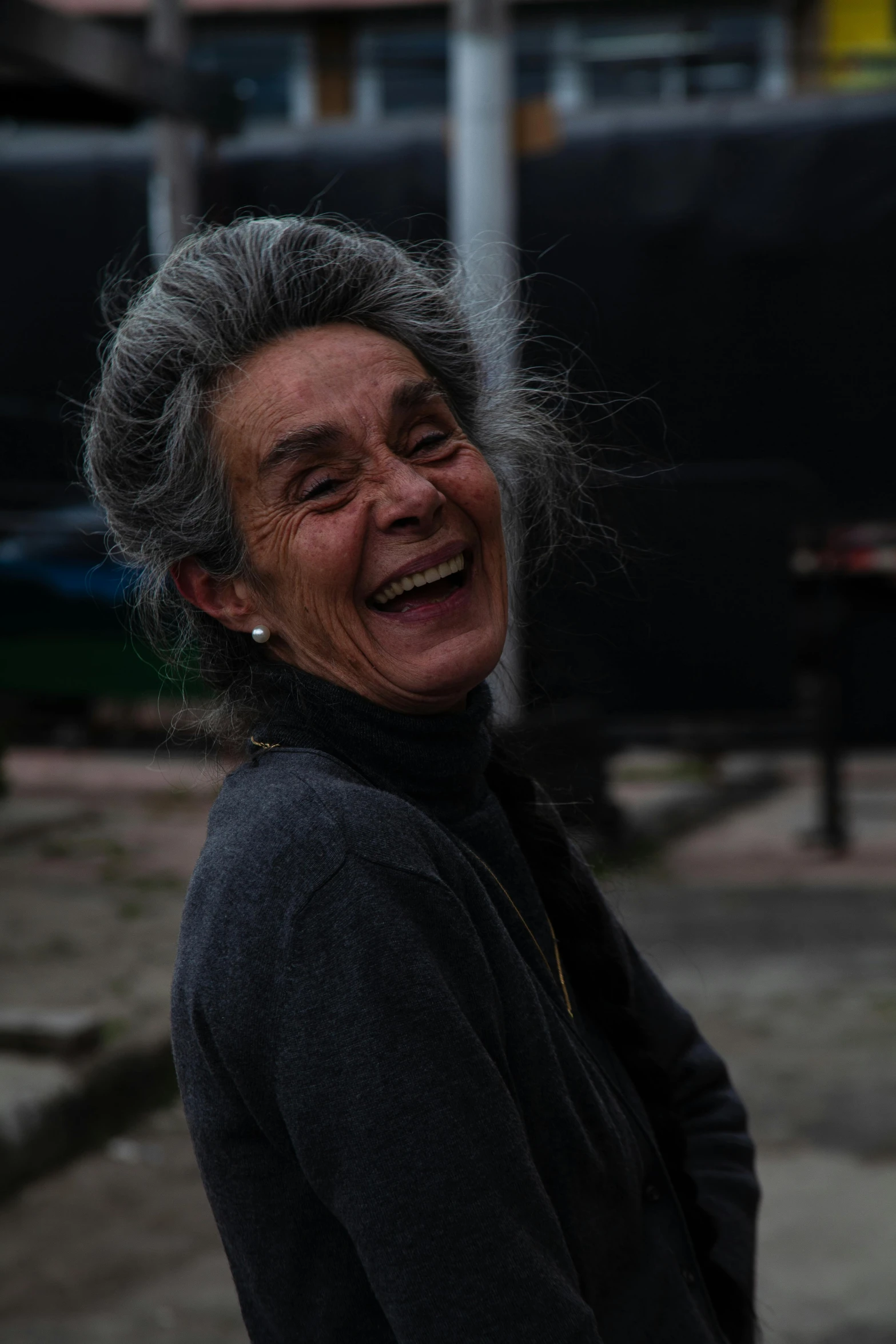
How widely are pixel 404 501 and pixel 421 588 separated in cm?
9

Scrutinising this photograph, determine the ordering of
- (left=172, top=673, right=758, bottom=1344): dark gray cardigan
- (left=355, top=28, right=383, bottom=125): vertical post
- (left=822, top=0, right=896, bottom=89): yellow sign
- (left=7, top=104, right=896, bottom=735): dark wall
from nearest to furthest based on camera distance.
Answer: (left=172, top=673, right=758, bottom=1344): dark gray cardigan < (left=7, top=104, right=896, bottom=735): dark wall < (left=822, top=0, right=896, bottom=89): yellow sign < (left=355, top=28, right=383, bottom=125): vertical post

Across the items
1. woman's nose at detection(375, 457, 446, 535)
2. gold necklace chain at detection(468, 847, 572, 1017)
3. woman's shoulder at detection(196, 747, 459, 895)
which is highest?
woman's nose at detection(375, 457, 446, 535)

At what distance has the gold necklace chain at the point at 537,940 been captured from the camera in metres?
1.44

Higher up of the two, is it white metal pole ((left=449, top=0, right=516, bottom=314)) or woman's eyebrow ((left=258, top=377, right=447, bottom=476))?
white metal pole ((left=449, top=0, right=516, bottom=314))

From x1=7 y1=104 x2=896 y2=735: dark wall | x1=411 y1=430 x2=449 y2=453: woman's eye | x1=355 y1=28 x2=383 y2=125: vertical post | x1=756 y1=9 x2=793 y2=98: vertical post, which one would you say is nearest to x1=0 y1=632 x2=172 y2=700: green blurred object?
x1=7 y1=104 x2=896 y2=735: dark wall

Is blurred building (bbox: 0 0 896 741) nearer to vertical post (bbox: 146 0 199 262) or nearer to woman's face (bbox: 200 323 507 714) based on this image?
vertical post (bbox: 146 0 199 262)

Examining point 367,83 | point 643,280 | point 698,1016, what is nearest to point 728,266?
point 643,280

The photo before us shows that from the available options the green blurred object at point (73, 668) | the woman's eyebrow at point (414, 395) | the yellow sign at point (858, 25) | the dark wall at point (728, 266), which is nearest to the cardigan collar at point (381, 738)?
the woman's eyebrow at point (414, 395)

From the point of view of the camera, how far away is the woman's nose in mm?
1457

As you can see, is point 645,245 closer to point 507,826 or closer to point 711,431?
point 711,431

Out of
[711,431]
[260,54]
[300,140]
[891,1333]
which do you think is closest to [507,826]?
[891,1333]

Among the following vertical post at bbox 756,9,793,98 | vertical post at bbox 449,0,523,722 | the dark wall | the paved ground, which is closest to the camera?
the paved ground

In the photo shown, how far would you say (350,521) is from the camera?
1.45 metres

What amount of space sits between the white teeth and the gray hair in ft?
0.44
